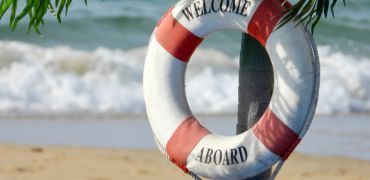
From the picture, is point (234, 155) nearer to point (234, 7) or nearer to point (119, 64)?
point (234, 7)

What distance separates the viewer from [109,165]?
6.82 m

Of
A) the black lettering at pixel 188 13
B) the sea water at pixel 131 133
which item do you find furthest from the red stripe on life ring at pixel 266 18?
the sea water at pixel 131 133

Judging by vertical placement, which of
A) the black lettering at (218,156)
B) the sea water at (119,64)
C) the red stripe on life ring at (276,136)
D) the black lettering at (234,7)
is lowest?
the sea water at (119,64)

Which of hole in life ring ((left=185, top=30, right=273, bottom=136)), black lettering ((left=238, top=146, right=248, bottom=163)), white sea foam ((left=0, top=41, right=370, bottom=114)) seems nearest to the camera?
black lettering ((left=238, top=146, right=248, bottom=163))

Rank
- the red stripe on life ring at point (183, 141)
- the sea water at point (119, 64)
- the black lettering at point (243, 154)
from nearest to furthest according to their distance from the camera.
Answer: the black lettering at point (243, 154) < the red stripe on life ring at point (183, 141) < the sea water at point (119, 64)

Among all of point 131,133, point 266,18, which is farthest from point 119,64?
point 266,18

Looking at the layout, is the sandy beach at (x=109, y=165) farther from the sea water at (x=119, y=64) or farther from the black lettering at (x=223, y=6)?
the black lettering at (x=223, y=6)

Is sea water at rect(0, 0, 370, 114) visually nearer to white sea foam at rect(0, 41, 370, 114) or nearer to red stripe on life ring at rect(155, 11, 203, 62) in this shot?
white sea foam at rect(0, 41, 370, 114)

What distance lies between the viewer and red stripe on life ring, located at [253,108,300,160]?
4.19m

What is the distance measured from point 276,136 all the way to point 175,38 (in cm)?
56

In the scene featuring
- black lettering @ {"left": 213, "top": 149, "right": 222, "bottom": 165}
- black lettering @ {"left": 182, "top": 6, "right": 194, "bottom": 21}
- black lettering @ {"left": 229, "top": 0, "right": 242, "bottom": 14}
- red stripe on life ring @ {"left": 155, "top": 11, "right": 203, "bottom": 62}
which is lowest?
black lettering @ {"left": 213, "top": 149, "right": 222, "bottom": 165}

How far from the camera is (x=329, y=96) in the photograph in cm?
1004

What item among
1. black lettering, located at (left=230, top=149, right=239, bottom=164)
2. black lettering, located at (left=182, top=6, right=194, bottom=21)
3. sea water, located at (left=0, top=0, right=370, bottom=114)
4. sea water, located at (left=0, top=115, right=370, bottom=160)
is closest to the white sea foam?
sea water, located at (left=0, top=0, right=370, bottom=114)

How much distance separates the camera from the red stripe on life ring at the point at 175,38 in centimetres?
439
